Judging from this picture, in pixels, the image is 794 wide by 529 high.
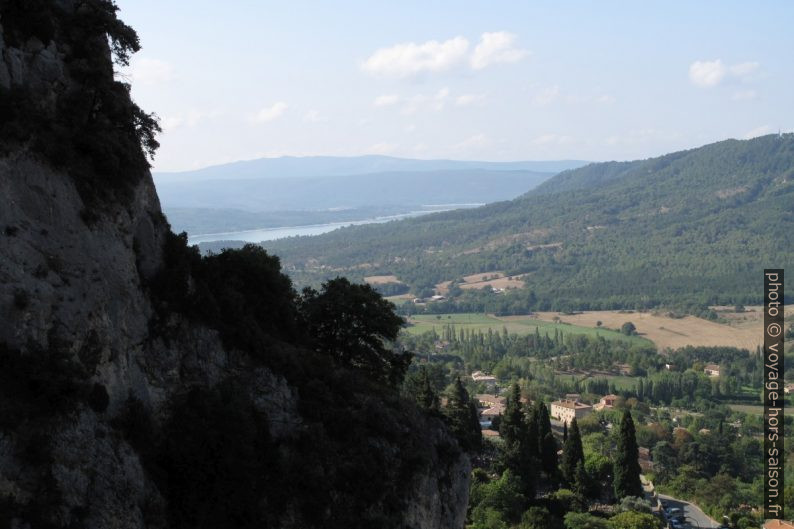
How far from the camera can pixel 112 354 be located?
12891mm

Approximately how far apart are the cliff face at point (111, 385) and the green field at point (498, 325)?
339 feet

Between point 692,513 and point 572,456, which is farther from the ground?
point 572,456

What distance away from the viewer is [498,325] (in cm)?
13150

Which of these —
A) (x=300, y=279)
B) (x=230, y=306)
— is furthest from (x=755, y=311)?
(x=230, y=306)

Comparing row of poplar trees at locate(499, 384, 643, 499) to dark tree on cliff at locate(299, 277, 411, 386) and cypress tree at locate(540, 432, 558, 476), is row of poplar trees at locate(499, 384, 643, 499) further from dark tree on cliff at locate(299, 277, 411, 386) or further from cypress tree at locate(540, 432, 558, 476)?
dark tree on cliff at locate(299, 277, 411, 386)

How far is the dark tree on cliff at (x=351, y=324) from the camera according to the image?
22109mm

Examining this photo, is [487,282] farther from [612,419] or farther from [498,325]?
[612,419]

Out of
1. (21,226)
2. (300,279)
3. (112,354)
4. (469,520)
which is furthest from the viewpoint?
(300,279)

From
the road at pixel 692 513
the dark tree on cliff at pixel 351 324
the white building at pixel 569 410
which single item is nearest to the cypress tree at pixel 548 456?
the road at pixel 692 513

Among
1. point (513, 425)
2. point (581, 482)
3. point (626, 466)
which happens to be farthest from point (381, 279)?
point (581, 482)

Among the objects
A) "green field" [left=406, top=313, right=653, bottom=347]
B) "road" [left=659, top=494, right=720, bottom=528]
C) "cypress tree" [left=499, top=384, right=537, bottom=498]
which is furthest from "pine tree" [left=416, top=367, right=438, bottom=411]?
"green field" [left=406, top=313, right=653, bottom=347]

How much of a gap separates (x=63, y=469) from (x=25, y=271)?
9.36 feet

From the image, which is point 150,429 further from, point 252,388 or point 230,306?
point 230,306

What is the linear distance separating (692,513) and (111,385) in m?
38.9
